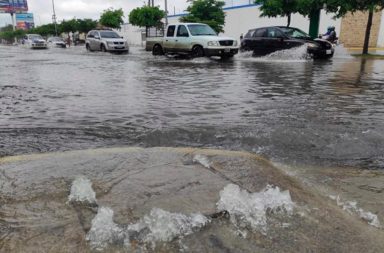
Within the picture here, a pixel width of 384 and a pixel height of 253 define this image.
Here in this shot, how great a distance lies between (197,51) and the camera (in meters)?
19.1

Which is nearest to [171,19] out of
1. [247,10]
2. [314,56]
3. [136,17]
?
[136,17]

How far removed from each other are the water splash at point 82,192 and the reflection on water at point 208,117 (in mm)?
1655

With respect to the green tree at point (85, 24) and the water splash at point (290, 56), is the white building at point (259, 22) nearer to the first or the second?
the water splash at point (290, 56)

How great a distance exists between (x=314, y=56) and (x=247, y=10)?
2145cm

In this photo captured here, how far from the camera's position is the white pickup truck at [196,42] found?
60.0 feet

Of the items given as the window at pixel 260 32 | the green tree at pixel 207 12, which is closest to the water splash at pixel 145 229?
the window at pixel 260 32

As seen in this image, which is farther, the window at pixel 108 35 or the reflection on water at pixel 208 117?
the window at pixel 108 35

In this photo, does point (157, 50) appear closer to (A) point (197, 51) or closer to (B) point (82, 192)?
(A) point (197, 51)

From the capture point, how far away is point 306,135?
17.4 ft

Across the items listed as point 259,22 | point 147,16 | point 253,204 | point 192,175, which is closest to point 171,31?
point 192,175

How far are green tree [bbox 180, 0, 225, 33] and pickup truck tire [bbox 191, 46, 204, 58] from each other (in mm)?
17198

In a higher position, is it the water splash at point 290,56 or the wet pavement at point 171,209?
the wet pavement at point 171,209

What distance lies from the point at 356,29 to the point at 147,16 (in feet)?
64.3

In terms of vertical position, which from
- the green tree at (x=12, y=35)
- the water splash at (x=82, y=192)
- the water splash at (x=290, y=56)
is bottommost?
the green tree at (x=12, y=35)
